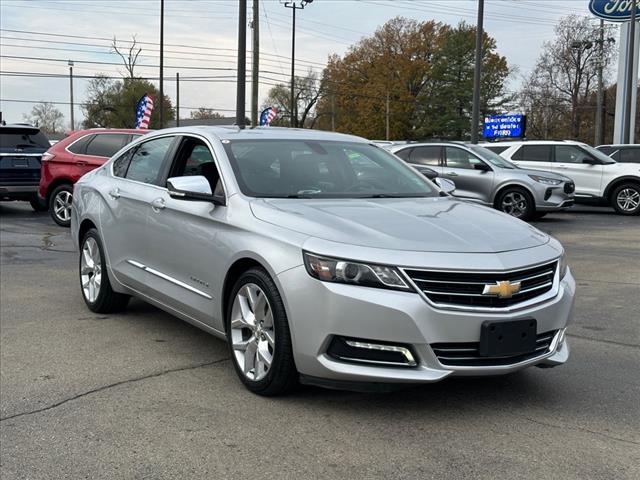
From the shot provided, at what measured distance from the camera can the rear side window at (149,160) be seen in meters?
5.41

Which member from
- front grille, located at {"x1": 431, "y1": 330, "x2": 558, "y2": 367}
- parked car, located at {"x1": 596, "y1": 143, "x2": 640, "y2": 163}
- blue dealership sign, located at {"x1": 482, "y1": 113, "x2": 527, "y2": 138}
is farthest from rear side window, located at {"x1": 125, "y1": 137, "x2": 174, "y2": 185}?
blue dealership sign, located at {"x1": 482, "y1": 113, "x2": 527, "y2": 138}

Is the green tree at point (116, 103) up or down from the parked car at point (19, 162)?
up

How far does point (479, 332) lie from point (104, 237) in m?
3.61

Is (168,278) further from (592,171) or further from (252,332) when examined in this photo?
(592,171)

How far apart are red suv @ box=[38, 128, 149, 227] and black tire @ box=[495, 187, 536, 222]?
7.36 meters

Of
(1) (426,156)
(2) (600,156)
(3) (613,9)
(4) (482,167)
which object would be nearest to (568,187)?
(4) (482,167)

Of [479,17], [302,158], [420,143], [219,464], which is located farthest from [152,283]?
[479,17]

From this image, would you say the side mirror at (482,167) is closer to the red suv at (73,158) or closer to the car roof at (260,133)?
the red suv at (73,158)

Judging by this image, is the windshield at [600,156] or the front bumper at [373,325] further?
the windshield at [600,156]

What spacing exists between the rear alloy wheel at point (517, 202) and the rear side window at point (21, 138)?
9.84m

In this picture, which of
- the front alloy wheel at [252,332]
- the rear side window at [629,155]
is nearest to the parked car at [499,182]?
the rear side window at [629,155]

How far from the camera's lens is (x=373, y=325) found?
134 inches

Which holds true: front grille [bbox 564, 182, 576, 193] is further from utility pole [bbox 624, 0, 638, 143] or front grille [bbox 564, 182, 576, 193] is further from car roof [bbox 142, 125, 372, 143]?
utility pole [bbox 624, 0, 638, 143]

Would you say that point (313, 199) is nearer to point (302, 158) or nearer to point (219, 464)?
point (302, 158)
